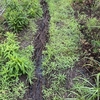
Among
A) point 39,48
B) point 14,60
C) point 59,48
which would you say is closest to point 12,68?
point 14,60

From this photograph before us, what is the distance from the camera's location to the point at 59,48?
13.9ft

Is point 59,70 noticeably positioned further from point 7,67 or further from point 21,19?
point 21,19

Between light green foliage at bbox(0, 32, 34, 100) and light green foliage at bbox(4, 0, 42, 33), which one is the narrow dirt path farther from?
light green foliage at bbox(4, 0, 42, 33)

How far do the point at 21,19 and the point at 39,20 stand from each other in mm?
598

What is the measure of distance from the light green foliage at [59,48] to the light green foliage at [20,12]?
423mm

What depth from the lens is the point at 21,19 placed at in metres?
4.60

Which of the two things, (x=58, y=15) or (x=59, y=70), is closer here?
(x=59, y=70)

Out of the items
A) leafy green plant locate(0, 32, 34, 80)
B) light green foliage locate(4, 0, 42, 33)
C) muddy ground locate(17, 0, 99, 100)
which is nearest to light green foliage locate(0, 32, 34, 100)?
leafy green plant locate(0, 32, 34, 80)

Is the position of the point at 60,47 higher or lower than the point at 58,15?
lower

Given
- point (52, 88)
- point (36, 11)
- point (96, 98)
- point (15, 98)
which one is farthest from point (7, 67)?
point (36, 11)

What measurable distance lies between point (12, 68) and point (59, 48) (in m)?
1.13

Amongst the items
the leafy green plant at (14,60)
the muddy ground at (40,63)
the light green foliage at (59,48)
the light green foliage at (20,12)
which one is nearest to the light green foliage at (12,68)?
the leafy green plant at (14,60)

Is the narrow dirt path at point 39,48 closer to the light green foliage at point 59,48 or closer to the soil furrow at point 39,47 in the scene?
the soil furrow at point 39,47

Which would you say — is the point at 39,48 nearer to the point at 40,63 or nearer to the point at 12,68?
the point at 40,63
